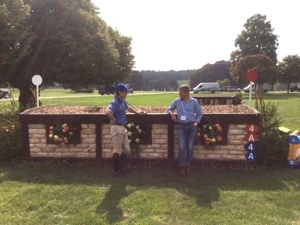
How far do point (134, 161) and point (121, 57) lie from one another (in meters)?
13.3

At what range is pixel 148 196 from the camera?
4945mm

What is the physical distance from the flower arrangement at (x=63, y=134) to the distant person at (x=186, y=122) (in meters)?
2.37

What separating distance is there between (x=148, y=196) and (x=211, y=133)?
221 centimetres

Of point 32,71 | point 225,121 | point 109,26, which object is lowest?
point 225,121

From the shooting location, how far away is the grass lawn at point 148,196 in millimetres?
4219

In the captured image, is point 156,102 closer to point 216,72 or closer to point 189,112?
point 189,112

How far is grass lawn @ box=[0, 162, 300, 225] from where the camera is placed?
4.22 meters

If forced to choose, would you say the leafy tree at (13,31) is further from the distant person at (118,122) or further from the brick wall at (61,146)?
the distant person at (118,122)

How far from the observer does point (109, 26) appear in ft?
65.6

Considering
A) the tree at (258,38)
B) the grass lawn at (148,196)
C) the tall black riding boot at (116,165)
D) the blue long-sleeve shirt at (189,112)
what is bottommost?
the grass lawn at (148,196)

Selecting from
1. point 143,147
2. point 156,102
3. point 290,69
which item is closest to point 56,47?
point 143,147

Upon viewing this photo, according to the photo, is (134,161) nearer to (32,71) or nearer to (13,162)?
(13,162)

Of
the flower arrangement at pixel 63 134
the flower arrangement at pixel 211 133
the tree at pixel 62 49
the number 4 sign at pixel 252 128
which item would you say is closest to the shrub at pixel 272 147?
the number 4 sign at pixel 252 128

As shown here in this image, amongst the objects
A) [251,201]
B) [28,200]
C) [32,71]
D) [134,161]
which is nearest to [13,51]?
[32,71]
